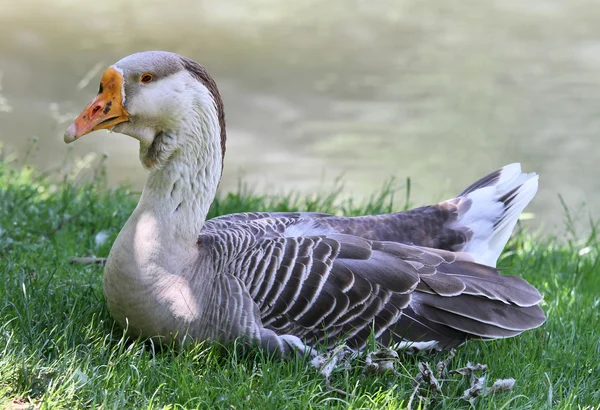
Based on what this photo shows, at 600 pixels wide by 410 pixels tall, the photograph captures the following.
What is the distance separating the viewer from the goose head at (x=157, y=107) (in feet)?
12.9

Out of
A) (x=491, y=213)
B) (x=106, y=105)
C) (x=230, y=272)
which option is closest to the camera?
(x=106, y=105)

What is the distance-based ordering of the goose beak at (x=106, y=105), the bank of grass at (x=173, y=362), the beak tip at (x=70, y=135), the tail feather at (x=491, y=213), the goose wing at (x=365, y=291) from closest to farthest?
the bank of grass at (x=173, y=362) → the beak tip at (x=70, y=135) → the goose beak at (x=106, y=105) → the goose wing at (x=365, y=291) → the tail feather at (x=491, y=213)

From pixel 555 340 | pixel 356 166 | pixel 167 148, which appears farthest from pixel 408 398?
pixel 356 166

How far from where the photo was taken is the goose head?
392 centimetres

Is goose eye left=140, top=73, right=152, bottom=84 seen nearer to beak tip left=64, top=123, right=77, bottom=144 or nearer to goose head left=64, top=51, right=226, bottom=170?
goose head left=64, top=51, right=226, bottom=170

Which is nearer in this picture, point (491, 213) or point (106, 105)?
point (106, 105)

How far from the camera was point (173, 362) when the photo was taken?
12.5 feet

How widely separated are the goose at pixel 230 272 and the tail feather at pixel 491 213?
56 cm

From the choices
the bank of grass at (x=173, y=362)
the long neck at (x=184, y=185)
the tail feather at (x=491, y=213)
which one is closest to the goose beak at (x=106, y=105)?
the long neck at (x=184, y=185)

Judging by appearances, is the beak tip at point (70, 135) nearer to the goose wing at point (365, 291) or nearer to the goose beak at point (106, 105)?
the goose beak at point (106, 105)

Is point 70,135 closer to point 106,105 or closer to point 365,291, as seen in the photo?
point 106,105

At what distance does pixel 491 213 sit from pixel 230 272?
1804 millimetres

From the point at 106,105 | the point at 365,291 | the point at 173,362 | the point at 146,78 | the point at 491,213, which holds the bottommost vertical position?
the point at 173,362

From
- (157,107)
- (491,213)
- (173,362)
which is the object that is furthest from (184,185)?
(491,213)
